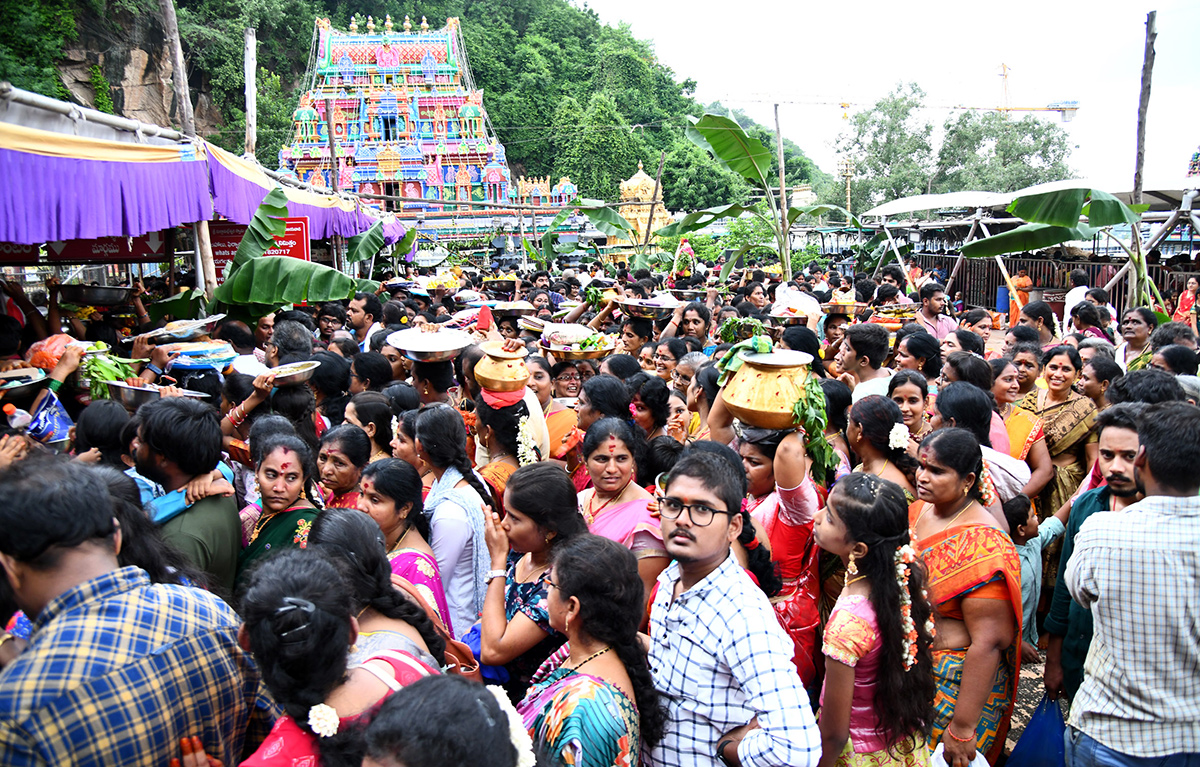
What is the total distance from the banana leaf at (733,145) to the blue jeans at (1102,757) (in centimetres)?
724

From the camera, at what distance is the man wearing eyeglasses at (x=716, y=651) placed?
1.91m

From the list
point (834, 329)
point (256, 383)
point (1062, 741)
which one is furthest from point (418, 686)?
point (834, 329)

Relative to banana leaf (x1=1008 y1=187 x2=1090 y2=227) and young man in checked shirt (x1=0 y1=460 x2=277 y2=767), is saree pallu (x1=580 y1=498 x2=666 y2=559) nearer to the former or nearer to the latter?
young man in checked shirt (x1=0 y1=460 x2=277 y2=767)

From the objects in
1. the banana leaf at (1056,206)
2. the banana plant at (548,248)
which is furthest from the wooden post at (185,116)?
the banana plant at (548,248)

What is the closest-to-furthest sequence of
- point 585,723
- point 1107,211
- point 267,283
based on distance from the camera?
point 585,723, point 267,283, point 1107,211

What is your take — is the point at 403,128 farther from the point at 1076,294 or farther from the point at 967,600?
the point at 967,600

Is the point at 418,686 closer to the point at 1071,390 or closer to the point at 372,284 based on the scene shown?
the point at 1071,390

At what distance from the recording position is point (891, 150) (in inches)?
1480

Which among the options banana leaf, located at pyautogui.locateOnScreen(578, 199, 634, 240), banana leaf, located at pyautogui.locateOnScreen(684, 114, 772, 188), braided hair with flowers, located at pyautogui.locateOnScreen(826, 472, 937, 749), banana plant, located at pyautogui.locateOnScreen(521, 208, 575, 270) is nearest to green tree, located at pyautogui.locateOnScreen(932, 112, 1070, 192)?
banana plant, located at pyautogui.locateOnScreen(521, 208, 575, 270)

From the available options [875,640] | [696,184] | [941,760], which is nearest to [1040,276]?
[941,760]

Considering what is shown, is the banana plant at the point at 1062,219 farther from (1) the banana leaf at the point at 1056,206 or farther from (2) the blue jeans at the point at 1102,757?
(2) the blue jeans at the point at 1102,757

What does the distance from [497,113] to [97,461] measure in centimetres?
5087

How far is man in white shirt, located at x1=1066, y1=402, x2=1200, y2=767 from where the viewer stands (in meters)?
2.27

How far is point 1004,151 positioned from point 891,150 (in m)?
5.06
